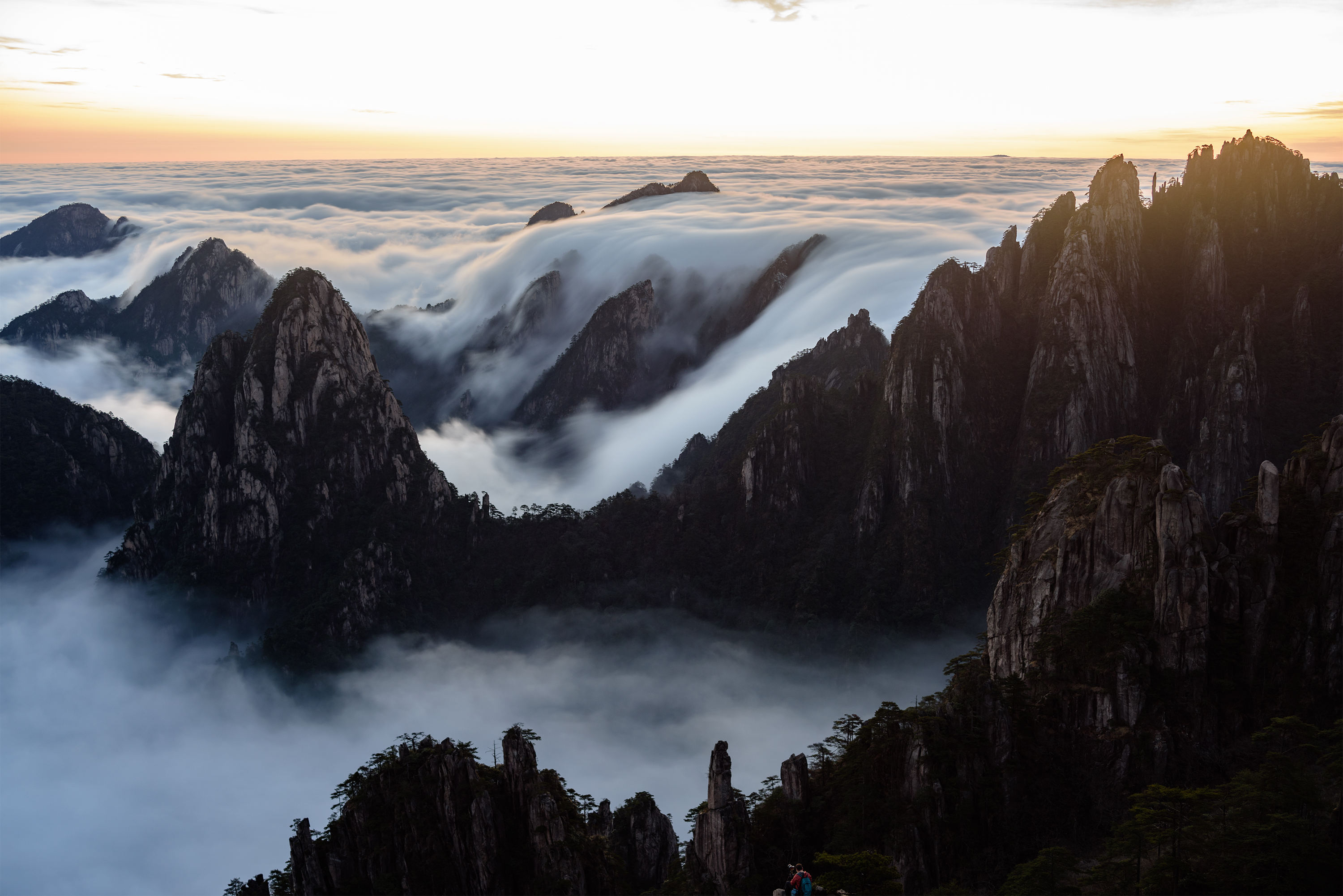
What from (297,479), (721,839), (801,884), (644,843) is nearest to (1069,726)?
(721,839)

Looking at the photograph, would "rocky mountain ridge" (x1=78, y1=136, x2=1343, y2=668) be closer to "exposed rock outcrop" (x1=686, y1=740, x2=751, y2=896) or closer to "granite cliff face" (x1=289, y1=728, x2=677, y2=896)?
"granite cliff face" (x1=289, y1=728, x2=677, y2=896)

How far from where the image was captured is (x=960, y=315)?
109 m

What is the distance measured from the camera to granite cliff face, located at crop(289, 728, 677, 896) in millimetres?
58156

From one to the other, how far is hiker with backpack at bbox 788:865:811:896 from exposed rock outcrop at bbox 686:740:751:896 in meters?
15.9

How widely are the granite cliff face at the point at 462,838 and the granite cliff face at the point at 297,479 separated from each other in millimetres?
57444

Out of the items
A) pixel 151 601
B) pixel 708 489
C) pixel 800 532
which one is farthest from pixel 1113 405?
pixel 151 601

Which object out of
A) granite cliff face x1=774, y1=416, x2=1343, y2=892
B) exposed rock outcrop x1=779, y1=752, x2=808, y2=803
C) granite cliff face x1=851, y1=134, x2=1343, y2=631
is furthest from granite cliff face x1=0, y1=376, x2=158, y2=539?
granite cliff face x1=774, y1=416, x2=1343, y2=892

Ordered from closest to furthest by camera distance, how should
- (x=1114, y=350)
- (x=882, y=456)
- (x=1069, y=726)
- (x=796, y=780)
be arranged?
(x=1069, y=726) < (x=796, y=780) < (x=1114, y=350) < (x=882, y=456)

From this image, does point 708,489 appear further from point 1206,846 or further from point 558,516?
point 1206,846

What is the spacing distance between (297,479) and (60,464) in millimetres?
51393

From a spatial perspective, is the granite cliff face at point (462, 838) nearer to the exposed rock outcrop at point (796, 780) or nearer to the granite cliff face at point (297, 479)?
the exposed rock outcrop at point (796, 780)

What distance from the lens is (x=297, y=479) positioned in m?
121

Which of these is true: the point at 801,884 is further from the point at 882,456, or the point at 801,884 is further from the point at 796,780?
the point at 882,456

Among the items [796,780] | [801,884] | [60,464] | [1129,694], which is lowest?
[796,780]
